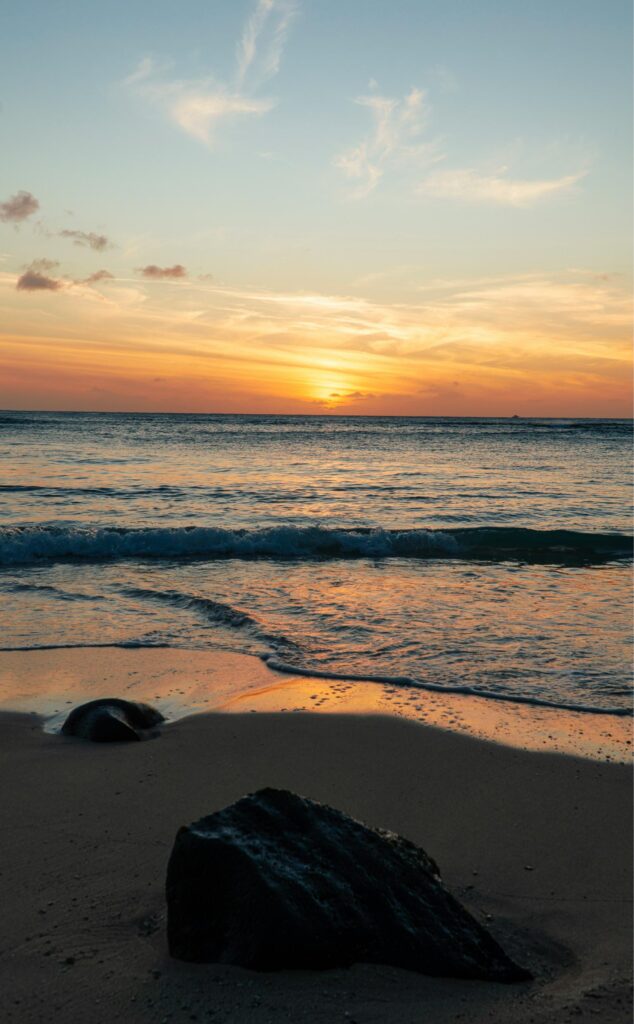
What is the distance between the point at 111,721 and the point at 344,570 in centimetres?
719

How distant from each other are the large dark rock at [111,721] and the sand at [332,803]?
126 mm

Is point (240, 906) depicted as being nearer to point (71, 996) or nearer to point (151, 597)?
point (71, 996)

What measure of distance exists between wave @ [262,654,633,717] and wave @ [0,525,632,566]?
20.8 ft

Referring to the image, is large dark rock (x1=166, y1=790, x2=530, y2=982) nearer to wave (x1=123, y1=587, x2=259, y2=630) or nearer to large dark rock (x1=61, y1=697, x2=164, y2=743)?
large dark rock (x1=61, y1=697, x2=164, y2=743)

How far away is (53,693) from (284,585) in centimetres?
481

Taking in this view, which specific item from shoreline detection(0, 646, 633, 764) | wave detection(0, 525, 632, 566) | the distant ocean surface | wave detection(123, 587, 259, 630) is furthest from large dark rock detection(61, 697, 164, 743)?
wave detection(0, 525, 632, 566)

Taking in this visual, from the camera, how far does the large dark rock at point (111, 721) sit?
523 centimetres

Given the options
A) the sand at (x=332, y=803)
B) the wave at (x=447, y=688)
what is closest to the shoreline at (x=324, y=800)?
the sand at (x=332, y=803)

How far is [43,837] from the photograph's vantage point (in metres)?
3.84

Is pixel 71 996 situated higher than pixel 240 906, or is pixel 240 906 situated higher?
pixel 240 906

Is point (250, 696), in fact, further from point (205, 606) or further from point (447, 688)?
point (205, 606)

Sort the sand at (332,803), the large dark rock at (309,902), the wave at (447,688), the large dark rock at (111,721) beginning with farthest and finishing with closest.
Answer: the wave at (447,688)
the large dark rock at (111,721)
the large dark rock at (309,902)
the sand at (332,803)

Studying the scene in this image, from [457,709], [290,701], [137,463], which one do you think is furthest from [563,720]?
[137,463]

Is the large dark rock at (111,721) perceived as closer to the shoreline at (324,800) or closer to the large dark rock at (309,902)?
the shoreline at (324,800)
